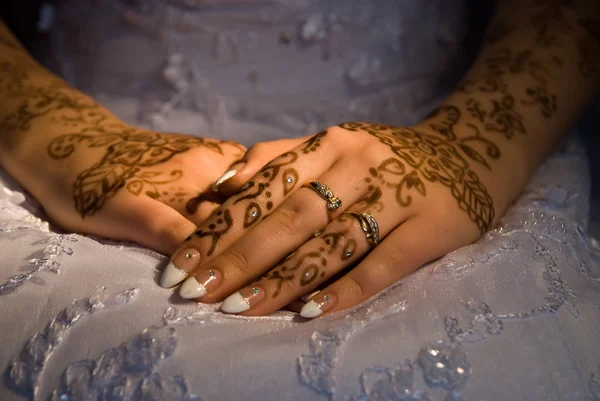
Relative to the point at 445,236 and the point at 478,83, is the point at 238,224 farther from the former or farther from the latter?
the point at 478,83

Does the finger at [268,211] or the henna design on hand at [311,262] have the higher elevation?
the finger at [268,211]

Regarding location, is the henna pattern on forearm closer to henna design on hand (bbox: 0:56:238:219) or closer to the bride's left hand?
the bride's left hand

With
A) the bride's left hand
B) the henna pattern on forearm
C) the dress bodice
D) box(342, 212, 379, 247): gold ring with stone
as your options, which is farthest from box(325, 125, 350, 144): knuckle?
the henna pattern on forearm

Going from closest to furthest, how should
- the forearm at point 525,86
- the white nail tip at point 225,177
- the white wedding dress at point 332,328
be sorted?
the white wedding dress at point 332,328 → the white nail tip at point 225,177 → the forearm at point 525,86

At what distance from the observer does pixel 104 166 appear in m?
0.88

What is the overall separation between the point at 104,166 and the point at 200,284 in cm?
33

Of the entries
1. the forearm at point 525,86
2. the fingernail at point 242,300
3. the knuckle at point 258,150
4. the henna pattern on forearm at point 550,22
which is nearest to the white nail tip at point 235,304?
the fingernail at point 242,300

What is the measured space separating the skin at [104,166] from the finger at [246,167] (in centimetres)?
4

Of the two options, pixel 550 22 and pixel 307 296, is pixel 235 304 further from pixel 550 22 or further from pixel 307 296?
pixel 550 22

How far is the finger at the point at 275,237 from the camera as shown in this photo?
0.68m

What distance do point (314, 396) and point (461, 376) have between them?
159mm

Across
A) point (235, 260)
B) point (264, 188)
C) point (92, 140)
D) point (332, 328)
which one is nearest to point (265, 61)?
point (92, 140)

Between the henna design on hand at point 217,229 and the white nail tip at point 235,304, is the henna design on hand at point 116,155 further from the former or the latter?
the white nail tip at point 235,304

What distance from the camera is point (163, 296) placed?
662 millimetres
